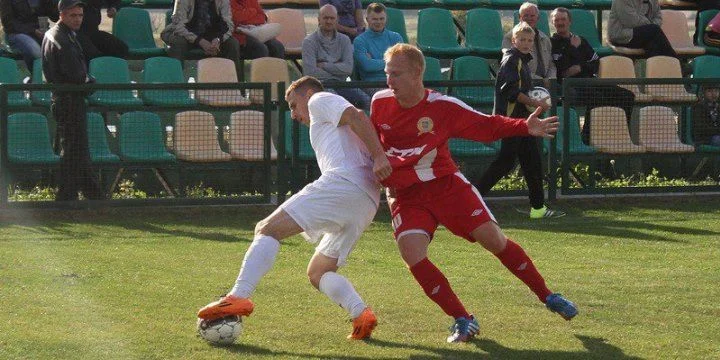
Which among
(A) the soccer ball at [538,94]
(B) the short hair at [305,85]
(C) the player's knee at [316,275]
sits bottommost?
(C) the player's knee at [316,275]

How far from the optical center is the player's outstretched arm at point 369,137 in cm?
710

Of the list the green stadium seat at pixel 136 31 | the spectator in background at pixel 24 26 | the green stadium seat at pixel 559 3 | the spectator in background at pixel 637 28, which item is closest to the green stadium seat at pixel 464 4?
the green stadium seat at pixel 559 3

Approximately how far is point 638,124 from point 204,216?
15.3ft

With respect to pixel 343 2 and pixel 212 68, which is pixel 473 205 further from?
Answer: pixel 343 2

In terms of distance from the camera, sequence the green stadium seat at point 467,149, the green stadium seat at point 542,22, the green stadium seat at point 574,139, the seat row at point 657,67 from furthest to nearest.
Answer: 1. the green stadium seat at point 542,22
2. the seat row at point 657,67
3. the green stadium seat at point 574,139
4. the green stadium seat at point 467,149

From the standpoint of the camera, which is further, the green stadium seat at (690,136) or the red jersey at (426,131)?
the green stadium seat at (690,136)

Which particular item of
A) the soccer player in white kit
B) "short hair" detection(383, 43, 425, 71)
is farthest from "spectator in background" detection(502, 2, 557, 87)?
the soccer player in white kit

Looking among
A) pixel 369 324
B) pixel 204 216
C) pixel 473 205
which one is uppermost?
pixel 473 205

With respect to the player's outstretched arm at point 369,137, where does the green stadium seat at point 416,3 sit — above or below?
below

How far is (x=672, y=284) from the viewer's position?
9375 millimetres

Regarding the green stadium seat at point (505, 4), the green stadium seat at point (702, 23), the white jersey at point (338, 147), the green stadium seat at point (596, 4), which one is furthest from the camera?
the green stadium seat at point (596, 4)

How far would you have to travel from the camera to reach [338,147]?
741 cm

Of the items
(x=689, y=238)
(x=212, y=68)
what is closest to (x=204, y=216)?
(x=212, y=68)

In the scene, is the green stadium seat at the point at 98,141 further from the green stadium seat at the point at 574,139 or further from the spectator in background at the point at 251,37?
the green stadium seat at the point at 574,139
